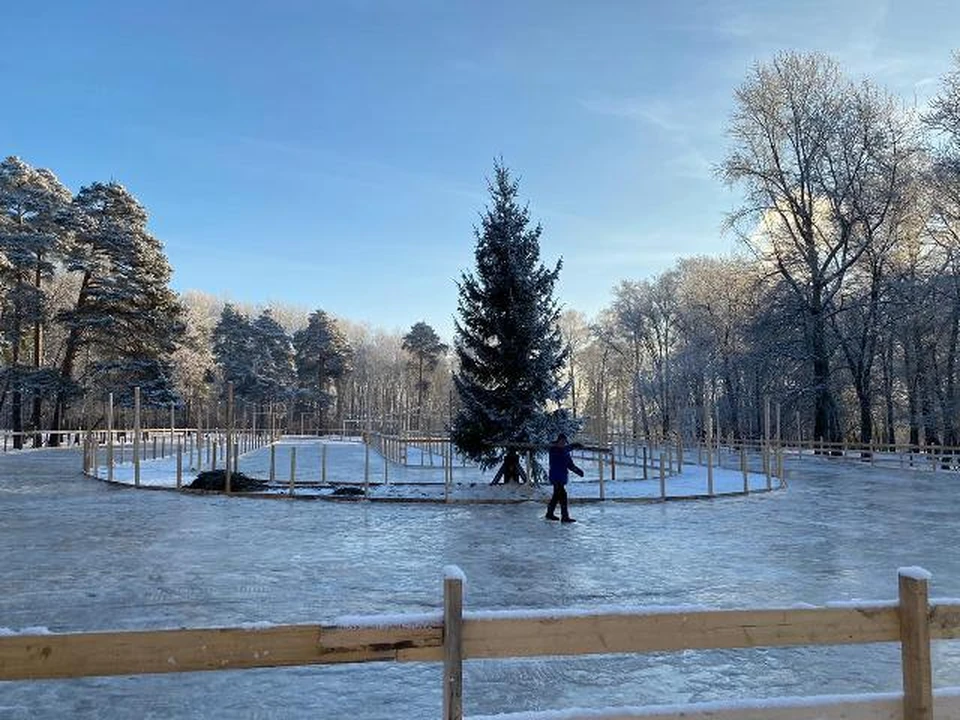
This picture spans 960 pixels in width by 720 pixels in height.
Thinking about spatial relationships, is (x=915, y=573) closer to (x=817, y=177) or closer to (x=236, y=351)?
(x=817, y=177)

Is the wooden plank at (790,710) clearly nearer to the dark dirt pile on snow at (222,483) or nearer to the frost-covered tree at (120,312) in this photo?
the dark dirt pile on snow at (222,483)

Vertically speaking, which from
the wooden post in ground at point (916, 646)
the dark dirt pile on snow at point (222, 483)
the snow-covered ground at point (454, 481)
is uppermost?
the wooden post in ground at point (916, 646)

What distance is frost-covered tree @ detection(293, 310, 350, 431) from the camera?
3270 inches

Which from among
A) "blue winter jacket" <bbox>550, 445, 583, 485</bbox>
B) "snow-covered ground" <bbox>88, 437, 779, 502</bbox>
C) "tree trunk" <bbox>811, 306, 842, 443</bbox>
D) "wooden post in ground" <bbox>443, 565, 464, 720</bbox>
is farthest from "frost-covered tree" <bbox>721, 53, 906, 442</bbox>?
"wooden post in ground" <bbox>443, 565, 464, 720</bbox>

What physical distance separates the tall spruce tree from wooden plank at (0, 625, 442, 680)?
17012 millimetres

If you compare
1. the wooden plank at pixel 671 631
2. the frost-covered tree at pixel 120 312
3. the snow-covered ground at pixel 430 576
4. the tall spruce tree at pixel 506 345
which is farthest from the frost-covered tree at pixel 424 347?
the wooden plank at pixel 671 631

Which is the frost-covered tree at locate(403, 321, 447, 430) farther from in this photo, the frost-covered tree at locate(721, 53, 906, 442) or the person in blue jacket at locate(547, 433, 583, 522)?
the person in blue jacket at locate(547, 433, 583, 522)

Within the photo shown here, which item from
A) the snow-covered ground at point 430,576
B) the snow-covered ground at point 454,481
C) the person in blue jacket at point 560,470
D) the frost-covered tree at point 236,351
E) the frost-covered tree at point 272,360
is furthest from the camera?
the frost-covered tree at point 272,360

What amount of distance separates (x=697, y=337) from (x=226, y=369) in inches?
1817

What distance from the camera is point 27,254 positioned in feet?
132

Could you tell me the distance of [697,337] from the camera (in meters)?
56.8

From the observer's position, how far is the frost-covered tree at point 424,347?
274ft

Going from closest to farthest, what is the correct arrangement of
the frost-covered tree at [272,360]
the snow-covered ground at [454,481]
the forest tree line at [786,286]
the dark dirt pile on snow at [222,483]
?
the snow-covered ground at [454,481], the dark dirt pile on snow at [222,483], the forest tree line at [786,286], the frost-covered tree at [272,360]

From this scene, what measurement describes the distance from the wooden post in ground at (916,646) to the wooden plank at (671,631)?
0.06m
